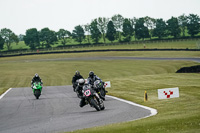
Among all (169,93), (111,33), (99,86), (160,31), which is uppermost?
(111,33)

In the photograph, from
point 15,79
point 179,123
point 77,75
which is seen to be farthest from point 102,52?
point 179,123

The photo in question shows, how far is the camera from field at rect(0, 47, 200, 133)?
32.0ft

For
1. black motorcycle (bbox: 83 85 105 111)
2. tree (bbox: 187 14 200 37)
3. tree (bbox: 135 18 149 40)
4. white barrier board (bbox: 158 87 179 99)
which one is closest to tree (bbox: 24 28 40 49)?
tree (bbox: 135 18 149 40)

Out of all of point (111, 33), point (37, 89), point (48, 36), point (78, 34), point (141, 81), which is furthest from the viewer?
point (78, 34)

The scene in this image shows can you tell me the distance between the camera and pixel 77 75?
24.3 m

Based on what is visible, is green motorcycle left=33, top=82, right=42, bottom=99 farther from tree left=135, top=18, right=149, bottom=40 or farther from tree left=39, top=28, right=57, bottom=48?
tree left=39, top=28, right=57, bottom=48

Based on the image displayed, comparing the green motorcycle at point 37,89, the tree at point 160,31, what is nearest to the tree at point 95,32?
the tree at point 160,31

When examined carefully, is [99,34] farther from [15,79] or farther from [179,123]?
[179,123]

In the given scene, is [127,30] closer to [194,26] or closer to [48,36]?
[194,26]

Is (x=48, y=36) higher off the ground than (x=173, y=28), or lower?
lower

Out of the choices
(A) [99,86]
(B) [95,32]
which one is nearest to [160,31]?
(B) [95,32]

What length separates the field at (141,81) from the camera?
9.76 meters

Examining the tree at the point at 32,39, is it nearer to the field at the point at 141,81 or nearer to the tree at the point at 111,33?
the tree at the point at 111,33

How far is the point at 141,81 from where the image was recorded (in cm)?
3309
